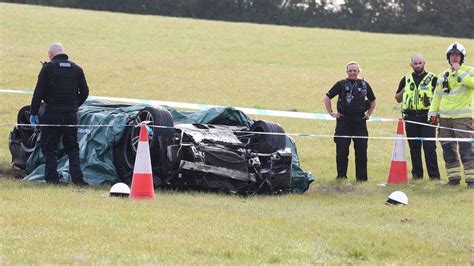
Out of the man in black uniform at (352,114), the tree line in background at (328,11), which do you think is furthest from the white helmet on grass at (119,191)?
the tree line in background at (328,11)

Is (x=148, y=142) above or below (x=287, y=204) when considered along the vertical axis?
above

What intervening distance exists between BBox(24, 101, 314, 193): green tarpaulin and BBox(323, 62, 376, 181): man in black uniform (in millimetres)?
986

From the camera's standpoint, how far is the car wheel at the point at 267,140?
11820mm

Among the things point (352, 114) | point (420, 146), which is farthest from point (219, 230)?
point (420, 146)

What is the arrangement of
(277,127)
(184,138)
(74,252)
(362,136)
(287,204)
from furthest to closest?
(362,136), (277,127), (184,138), (287,204), (74,252)

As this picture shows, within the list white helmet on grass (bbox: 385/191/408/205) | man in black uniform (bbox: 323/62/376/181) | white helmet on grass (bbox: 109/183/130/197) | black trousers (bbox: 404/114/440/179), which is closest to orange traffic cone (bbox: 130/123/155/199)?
white helmet on grass (bbox: 109/183/130/197)

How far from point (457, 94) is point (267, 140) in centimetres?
271

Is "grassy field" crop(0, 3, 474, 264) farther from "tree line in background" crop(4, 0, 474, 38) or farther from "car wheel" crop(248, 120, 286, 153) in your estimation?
"tree line in background" crop(4, 0, 474, 38)

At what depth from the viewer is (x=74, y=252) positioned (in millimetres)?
6836

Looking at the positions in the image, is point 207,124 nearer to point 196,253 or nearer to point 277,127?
point 277,127

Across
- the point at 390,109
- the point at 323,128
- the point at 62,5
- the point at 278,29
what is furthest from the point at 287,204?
the point at 62,5

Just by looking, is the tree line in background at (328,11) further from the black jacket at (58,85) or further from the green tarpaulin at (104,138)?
the black jacket at (58,85)

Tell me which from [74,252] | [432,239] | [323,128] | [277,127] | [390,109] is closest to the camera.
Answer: [74,252]

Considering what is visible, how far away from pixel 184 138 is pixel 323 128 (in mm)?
8336
